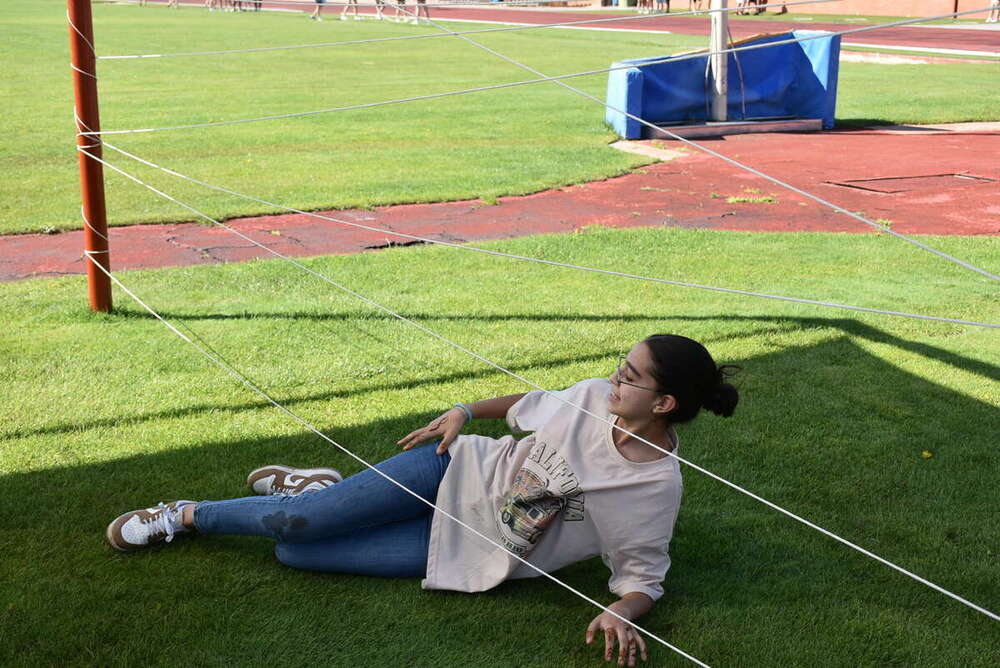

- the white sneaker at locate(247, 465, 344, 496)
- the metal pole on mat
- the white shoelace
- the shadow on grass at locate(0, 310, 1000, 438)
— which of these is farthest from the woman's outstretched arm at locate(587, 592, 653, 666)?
the metal pole on mat

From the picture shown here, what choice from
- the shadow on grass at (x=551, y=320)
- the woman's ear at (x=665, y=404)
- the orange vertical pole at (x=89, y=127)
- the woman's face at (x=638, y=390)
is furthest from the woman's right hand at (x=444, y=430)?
the orange vertical pole at (x=89, y=127)

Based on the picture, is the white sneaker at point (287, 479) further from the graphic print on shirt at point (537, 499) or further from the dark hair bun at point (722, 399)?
the dark hair bun at point (722, 399)

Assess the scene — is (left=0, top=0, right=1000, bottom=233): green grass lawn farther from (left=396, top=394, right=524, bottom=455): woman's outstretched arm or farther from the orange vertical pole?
(left=396, top=394, right=524, bottom=455): woman's outstretched arm

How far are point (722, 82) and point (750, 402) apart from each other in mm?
10855

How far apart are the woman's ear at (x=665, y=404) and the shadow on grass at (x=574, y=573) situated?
664mm

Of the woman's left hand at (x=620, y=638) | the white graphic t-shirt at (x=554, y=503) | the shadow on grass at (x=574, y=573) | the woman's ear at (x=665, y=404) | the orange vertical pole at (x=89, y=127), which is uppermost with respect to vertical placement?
the orange vertical pole at (x=89, y=127)

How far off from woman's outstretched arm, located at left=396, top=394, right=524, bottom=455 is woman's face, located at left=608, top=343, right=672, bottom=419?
0.50 m

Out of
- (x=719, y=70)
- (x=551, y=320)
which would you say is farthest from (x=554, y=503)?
(x=719, y=70)

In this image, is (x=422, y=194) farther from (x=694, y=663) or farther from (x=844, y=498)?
(x=694, y=663)

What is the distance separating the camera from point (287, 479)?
3.82m

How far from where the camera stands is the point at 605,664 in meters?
3.01

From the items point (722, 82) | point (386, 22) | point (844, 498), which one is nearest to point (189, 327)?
point (844, 498)

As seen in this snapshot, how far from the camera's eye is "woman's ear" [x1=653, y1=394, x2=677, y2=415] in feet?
9.93

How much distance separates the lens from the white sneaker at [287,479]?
3.76 m
